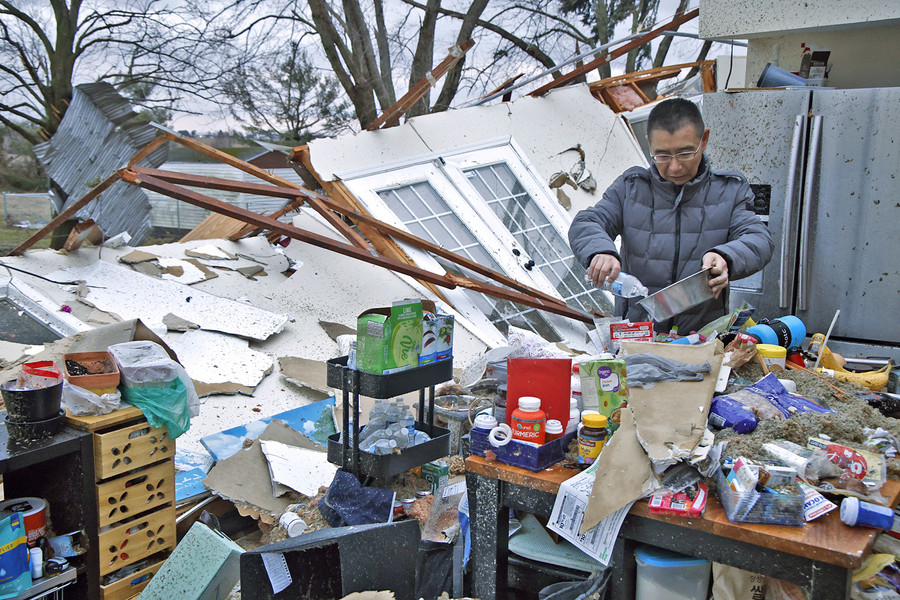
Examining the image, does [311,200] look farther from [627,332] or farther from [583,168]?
[627,332]

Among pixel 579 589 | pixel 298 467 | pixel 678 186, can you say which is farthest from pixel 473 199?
pixel 579 589

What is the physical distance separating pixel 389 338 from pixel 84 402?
1.29 meters

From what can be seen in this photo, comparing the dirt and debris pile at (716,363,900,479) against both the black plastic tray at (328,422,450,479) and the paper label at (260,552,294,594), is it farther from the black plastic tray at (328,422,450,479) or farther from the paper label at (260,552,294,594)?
the paper label at (260,552,294,594)

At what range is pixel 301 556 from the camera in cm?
200

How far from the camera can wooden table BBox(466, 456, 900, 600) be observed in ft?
4.44

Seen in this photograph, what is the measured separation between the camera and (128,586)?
266 centimetres

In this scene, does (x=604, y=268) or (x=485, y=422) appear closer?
(x=485, y=422)

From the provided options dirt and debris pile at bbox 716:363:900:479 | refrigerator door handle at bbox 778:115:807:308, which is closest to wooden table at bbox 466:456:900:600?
dirt and debris pile at bbox 716:363:900:479

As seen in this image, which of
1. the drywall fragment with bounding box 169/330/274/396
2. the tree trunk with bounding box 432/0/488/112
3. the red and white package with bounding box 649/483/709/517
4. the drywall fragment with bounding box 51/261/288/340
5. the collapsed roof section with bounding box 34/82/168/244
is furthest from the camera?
the tree trunk with bounding box 432/0/488/112

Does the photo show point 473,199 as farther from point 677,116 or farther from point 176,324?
point 677,116

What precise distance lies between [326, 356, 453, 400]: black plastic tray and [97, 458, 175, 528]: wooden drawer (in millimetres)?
989

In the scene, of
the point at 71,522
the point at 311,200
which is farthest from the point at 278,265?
the point at 71,522

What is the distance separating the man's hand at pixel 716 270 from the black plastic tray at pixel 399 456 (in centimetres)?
112

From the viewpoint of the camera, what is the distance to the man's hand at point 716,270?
234 centimetres
